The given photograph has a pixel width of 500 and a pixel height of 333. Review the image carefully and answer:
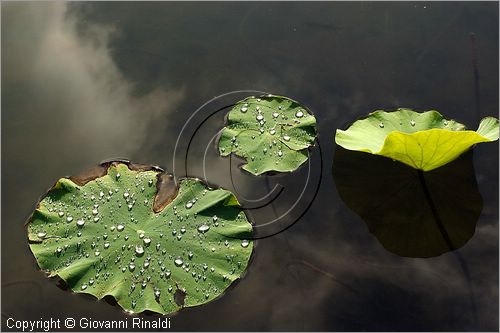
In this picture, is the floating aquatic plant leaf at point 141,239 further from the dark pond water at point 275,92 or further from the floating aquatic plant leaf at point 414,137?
the floating aquatic plant leaf at point 414,137

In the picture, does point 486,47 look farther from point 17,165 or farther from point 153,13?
point 17,165

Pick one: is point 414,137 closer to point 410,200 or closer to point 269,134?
point 410,200

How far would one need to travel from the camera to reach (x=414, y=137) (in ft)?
→ 10.7

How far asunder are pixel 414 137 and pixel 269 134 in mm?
1034

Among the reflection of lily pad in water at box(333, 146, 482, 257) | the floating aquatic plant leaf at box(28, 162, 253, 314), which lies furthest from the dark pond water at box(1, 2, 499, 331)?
the floating aquatic plant leaf at box(28, 162, 253, 314)

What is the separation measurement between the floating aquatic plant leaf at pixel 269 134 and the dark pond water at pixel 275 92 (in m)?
0.10

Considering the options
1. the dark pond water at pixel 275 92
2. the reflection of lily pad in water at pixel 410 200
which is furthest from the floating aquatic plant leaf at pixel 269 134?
the reflection of lily pad in water at pixel 410 200

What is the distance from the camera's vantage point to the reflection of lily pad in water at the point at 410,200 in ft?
11.5

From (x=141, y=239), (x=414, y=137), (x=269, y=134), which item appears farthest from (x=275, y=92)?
(x=141, y=239)

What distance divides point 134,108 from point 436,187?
2.33 metres

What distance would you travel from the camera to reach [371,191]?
369 centimetres

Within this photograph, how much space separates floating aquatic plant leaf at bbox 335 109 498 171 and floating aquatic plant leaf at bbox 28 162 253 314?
0.98 metres

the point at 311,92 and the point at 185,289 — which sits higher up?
the point at 311,92

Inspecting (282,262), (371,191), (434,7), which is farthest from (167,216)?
(434,7)
